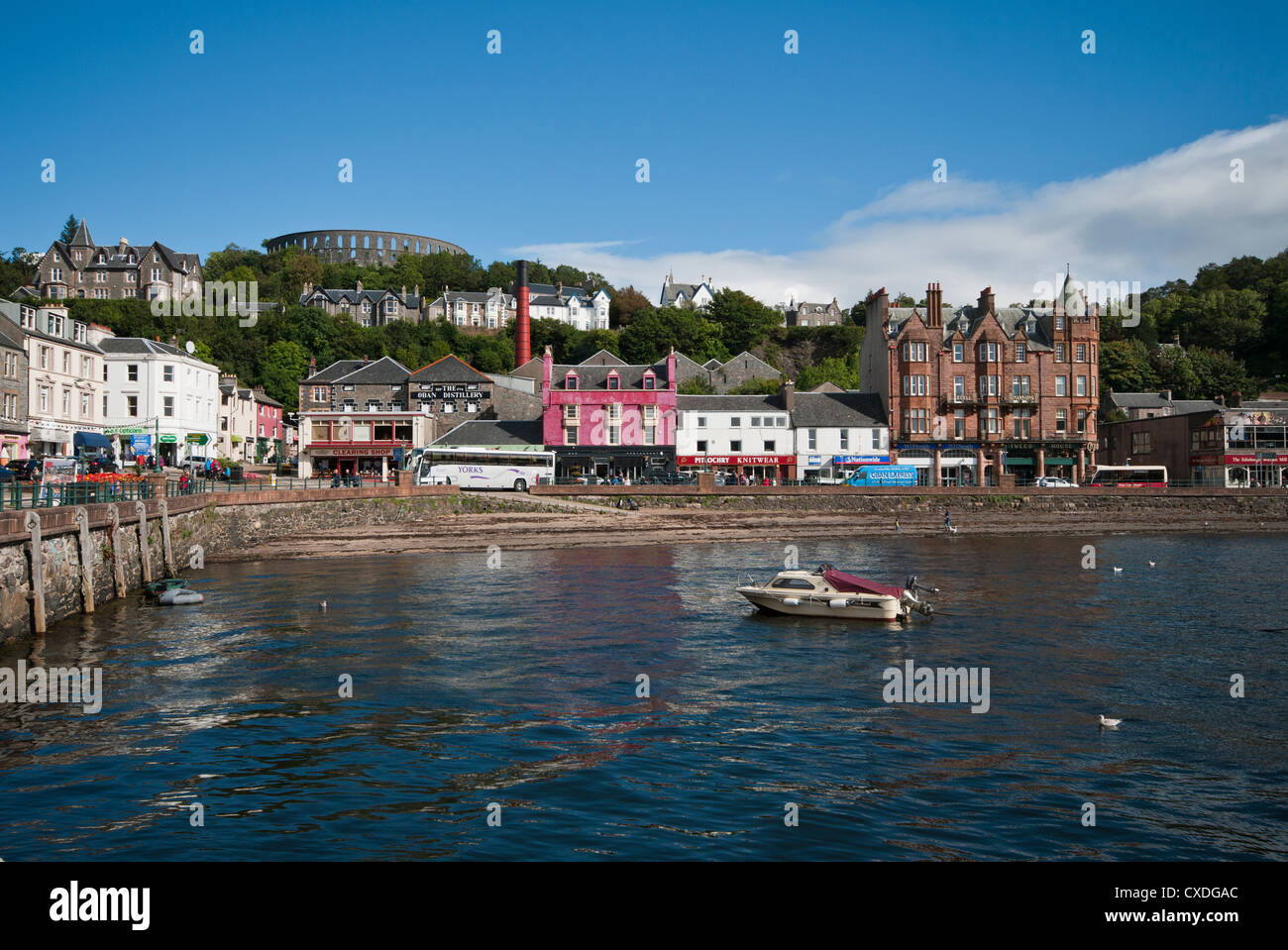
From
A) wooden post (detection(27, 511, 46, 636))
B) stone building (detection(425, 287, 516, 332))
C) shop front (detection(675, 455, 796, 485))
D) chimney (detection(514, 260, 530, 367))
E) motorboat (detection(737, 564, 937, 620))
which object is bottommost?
motorboat (detection(737, 564, 937, 620))

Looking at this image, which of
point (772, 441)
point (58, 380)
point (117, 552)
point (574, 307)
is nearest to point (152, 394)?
point (58, 380)

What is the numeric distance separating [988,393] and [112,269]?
128 metres

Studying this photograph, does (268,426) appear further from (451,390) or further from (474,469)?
(474,469)

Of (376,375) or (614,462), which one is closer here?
(614,462)

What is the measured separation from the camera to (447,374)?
293 ft

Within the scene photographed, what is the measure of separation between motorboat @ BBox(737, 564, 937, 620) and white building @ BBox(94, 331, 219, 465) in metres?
53.8

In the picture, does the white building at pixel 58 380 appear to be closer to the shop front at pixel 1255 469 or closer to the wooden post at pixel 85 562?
the wooden post at pixel 85 562

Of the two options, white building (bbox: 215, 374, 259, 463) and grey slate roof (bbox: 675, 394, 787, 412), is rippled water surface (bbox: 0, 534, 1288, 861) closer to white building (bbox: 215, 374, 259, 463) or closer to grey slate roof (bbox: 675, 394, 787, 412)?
grey slate roof (bbox: 675, 394, 787, 412)

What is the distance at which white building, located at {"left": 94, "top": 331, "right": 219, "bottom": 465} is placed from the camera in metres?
66.8

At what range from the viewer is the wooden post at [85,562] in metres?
28.2

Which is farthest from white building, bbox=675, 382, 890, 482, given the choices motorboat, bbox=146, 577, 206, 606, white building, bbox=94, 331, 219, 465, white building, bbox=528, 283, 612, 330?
white building, bbox=528, 283, 612, 330

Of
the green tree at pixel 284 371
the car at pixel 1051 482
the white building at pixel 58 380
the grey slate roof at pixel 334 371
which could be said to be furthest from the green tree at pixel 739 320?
the white building at pixel 58 380

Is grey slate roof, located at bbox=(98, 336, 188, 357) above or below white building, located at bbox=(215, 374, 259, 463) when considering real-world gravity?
above

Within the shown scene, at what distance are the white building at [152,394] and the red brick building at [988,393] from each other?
59633 mm
